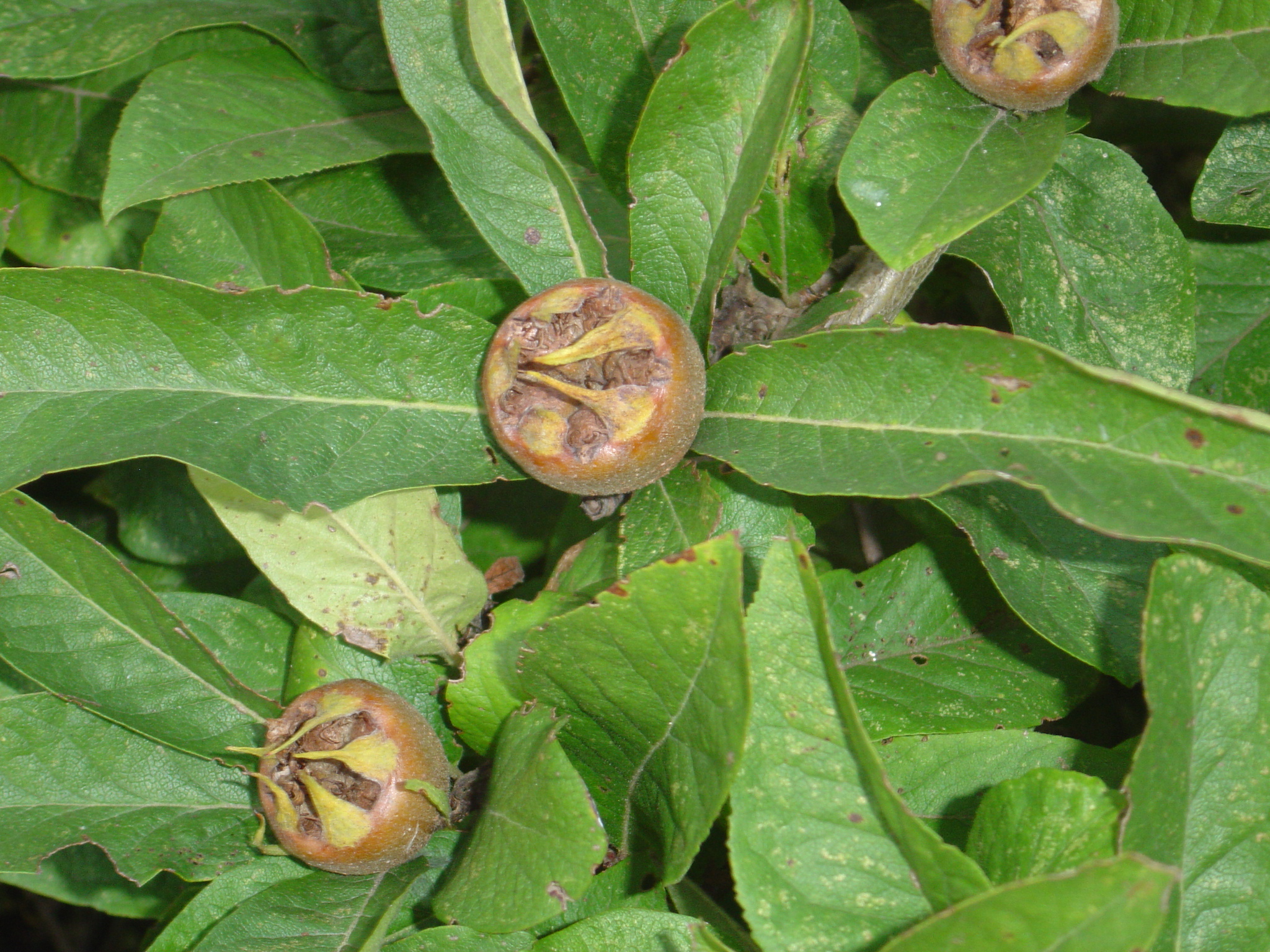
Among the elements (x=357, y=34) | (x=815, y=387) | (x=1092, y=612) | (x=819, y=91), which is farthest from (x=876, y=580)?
(x=357, y=34)

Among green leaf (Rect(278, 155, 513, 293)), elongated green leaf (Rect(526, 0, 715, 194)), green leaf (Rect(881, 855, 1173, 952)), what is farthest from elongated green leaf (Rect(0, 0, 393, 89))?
green leaf (Rect(881, 855, 1173, 952))

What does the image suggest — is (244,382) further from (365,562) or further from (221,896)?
(221,896)

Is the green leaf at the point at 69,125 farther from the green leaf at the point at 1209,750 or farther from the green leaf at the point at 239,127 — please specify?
the green leaf at the point at 1209,750

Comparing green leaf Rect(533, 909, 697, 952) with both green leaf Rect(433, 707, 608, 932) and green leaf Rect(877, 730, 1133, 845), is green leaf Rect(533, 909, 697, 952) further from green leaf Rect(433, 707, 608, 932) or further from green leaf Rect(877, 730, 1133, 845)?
green leaf Rect(877, 730, 1133, 845)

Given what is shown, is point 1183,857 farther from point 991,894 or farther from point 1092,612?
point 991,894

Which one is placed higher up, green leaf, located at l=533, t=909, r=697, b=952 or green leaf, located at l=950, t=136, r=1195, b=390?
green leaf, located at l=950, t=136, r=1195, b=390

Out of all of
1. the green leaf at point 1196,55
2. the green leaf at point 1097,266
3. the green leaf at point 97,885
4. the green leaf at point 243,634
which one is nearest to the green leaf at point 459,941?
the green leaf at point 243,634
